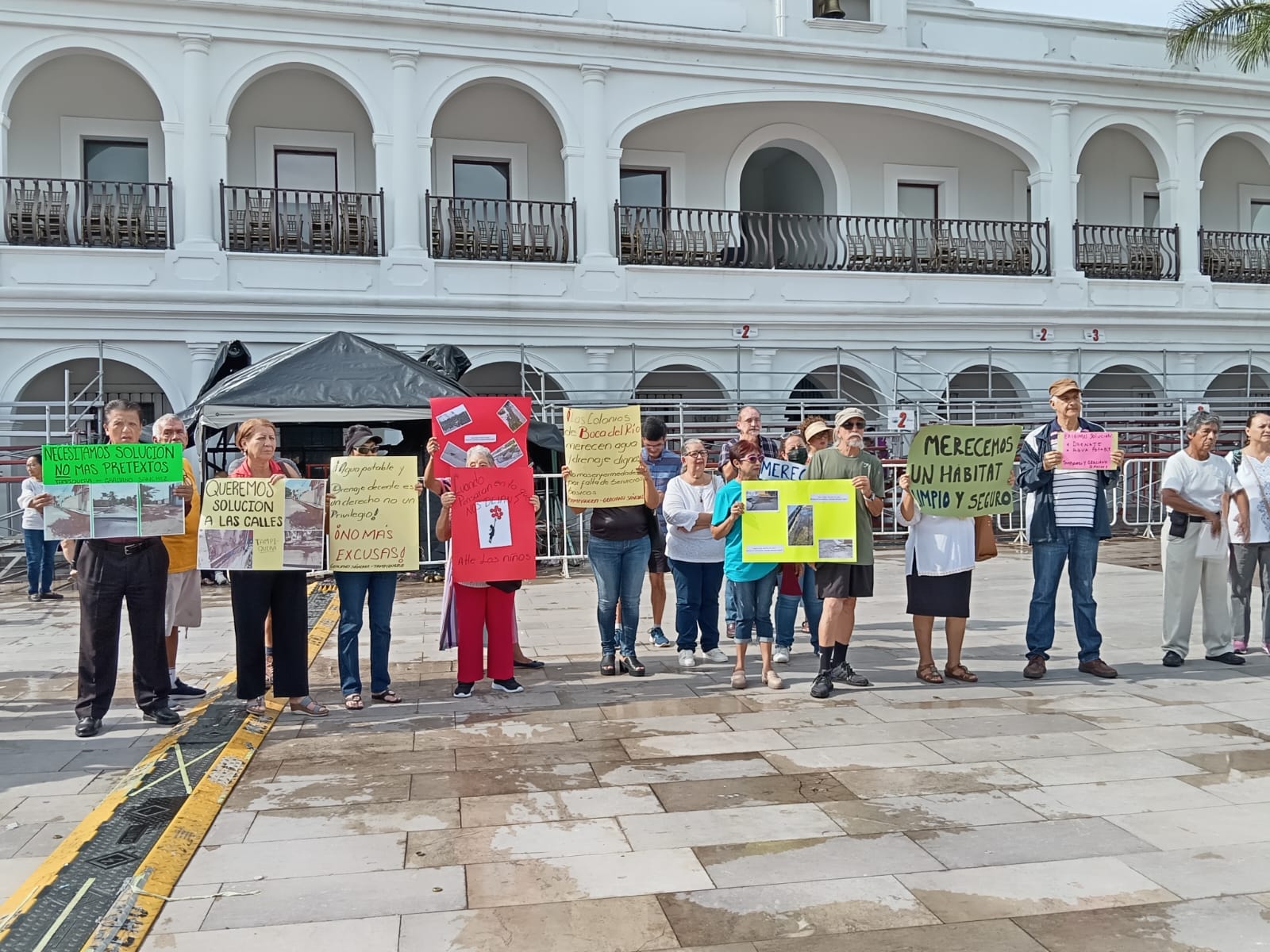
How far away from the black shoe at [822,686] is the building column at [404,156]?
486 inches

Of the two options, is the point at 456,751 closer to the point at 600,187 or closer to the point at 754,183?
the point at 600,187

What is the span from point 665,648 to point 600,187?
1141cm

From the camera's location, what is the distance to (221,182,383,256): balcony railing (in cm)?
1750

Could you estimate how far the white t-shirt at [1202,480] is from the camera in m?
8.25

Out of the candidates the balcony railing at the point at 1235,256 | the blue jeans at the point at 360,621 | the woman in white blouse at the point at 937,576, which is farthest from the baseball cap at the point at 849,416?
the balcony railing at the point at 1235,256

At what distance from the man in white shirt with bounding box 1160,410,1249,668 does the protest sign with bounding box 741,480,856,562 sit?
8.75ft

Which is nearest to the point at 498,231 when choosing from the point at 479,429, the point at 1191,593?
the point at 479,429

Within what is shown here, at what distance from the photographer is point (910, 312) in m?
20.0

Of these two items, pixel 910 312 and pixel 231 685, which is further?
pixel 910 312

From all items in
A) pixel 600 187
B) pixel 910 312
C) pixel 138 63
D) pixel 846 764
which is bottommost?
pixel 846 764

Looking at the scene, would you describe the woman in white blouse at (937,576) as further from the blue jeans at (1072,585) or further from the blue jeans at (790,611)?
the blue jeans at (790,611)

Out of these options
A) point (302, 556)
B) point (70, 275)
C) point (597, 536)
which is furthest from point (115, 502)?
point (70, 275)

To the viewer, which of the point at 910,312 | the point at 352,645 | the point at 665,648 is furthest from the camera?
the point at 910,312

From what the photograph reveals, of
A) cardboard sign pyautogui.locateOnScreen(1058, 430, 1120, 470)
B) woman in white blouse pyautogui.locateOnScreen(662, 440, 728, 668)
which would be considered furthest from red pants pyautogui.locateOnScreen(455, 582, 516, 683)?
cardboard sign pyautogui.locateOnScreen(1058, 430, 1120, 470)
